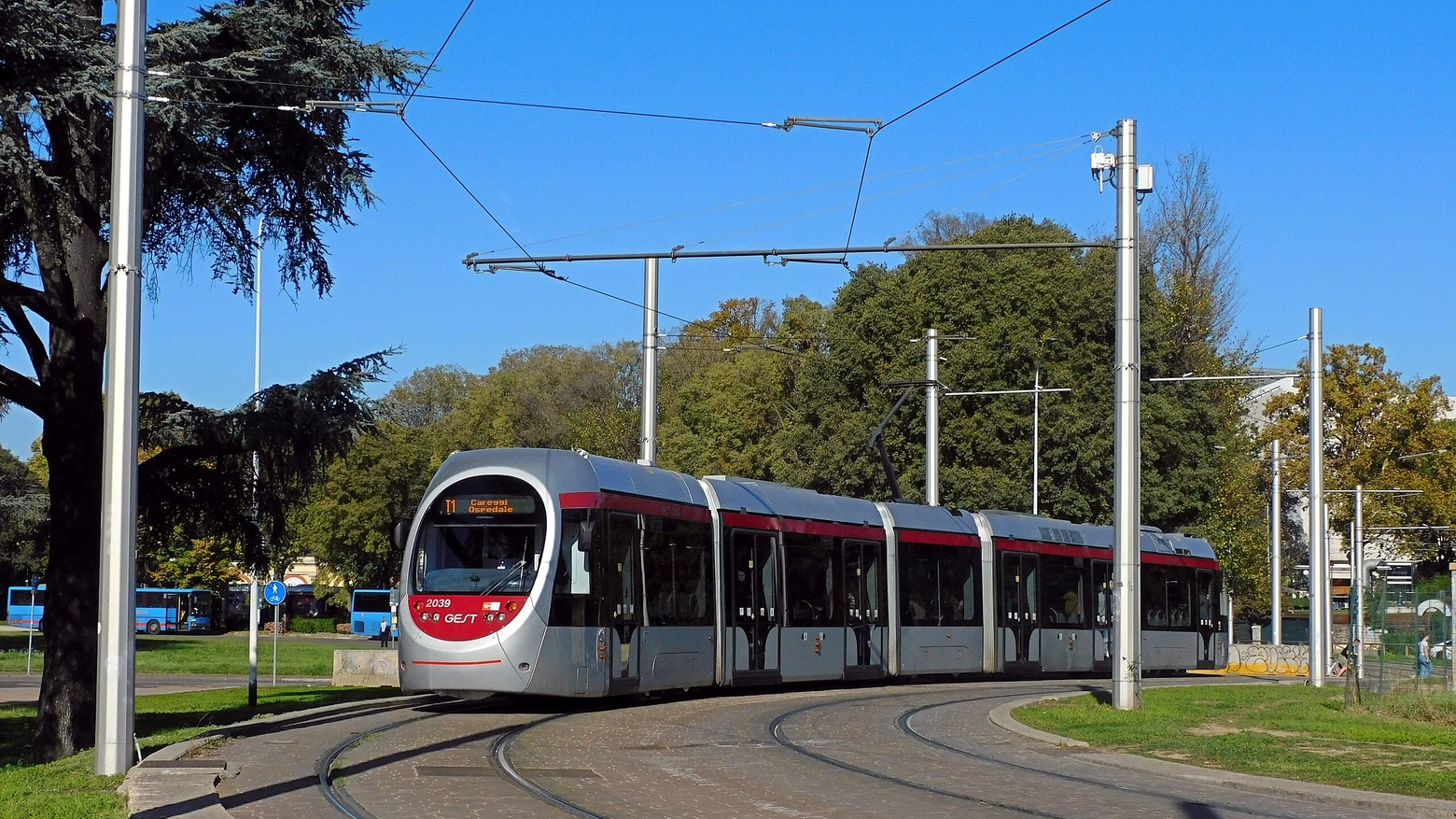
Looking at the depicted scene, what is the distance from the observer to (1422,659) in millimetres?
22578

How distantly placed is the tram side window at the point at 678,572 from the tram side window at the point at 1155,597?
14353 mm

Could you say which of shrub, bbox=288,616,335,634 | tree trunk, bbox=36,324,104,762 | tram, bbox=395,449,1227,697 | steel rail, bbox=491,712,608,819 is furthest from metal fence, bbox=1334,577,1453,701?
shrub, bbox=288,616,335,634

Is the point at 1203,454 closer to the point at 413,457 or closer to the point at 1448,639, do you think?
the point at 1448,639

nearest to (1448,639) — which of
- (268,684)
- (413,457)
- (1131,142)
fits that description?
(1131,142)

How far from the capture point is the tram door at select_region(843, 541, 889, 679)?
25562mm

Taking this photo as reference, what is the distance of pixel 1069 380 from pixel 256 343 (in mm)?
24360

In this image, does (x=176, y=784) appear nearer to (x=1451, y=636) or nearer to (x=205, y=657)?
(x=1451, y=636)

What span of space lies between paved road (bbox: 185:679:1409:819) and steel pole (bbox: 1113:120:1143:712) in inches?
95.9

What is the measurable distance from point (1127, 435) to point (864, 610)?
617 centimetres

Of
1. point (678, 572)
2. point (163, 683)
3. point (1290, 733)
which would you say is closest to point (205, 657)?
point (163, 683)

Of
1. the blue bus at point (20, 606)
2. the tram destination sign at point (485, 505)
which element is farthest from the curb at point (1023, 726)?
the blue bus at point (20, 606)

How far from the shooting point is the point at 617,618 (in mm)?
19531

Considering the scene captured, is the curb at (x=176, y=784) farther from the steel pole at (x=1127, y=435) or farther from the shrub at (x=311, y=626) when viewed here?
the shrub at (x=311, y=626)

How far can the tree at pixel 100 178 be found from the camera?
16.0m
